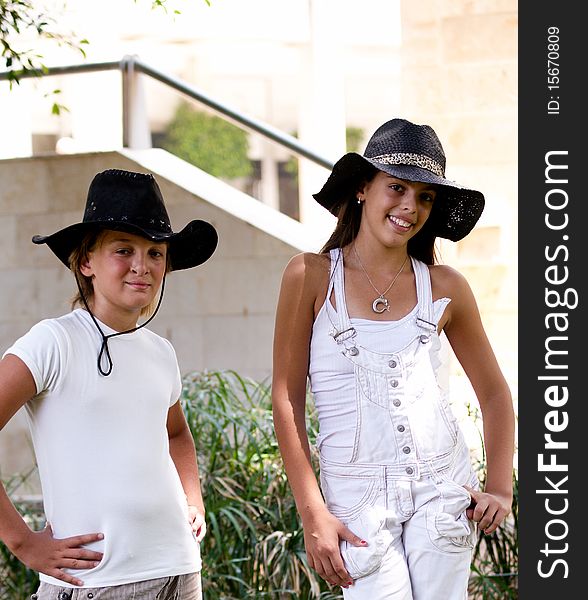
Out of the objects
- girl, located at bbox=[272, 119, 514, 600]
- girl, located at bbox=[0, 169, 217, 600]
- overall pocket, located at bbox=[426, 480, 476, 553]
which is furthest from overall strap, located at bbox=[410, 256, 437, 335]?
girl, located at bbox=[0, 169, 217, 600]

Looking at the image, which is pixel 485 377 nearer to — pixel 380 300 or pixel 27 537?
pixel 380 300

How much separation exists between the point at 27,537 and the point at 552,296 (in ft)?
6.26

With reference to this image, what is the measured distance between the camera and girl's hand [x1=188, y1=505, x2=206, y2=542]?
2.72 meters

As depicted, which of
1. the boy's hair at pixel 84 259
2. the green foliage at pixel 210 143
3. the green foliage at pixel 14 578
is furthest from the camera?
the green foliage at pixel 210 143

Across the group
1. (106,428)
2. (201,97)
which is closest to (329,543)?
(106,428)

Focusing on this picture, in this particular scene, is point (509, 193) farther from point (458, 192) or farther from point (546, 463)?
point (458, 192)

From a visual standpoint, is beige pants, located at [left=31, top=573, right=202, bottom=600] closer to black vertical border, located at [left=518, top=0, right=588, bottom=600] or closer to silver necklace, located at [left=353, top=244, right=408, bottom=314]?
silver necklace, located at [left=353, top=244, right=408, bottom=314]

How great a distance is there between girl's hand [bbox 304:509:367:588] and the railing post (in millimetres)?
3554

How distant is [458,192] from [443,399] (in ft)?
1.73

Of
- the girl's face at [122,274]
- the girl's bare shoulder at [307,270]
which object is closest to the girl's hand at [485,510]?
the girl's bare shoulder at [307,270]

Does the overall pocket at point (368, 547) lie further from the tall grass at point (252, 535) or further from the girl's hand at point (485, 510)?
the tall grass at point (252, 535)

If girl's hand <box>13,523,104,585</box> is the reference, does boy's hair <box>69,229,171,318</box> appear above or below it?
above

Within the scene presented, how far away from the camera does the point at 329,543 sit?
259 centimetres

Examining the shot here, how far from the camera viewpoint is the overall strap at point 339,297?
2699 mm
